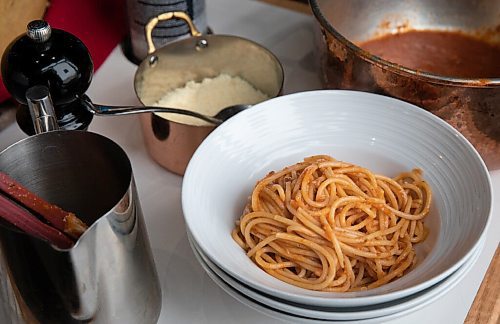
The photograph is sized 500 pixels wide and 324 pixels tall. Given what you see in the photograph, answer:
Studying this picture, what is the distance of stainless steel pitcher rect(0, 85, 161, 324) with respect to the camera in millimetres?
774

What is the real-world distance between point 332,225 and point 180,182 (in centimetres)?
33

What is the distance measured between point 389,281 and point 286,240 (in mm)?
133

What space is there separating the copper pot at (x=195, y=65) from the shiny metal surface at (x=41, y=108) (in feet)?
0.64

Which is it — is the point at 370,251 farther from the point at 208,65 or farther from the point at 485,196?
the point at 208,65

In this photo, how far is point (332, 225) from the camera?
904 millimetres

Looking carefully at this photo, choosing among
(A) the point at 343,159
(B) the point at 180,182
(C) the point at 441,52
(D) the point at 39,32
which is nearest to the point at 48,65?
(D) the point at 39,32

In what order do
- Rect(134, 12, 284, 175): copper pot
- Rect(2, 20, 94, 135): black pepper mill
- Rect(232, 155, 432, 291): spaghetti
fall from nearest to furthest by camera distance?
1. Rect(232, 155, 432, 291): spaghetti
2. Rect(2, 20, 94, 135): black pepper mill
3. Rect(134, 12, 284, 175): copper pot

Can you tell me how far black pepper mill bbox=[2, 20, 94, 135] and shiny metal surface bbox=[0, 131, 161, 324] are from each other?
0.15m

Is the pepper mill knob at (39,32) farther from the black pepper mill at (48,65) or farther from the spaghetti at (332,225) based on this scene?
the spaghetti at (332,225)

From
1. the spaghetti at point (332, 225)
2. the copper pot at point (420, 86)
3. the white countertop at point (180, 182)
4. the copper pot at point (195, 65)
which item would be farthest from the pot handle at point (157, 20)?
the spaghetti at point (332, 225)

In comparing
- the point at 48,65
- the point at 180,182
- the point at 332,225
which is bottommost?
the point at 180,182

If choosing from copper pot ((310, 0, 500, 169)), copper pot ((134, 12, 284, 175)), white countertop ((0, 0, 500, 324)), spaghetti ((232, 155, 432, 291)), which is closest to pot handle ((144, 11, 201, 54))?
copper pot ((134, 12, 284, 175))

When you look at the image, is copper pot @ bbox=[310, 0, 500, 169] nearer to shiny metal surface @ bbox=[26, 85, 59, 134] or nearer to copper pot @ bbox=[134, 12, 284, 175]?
copper pot @ bbox=[134, 12, 284, 175]

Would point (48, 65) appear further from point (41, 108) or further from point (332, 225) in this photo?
point (332, 225)
